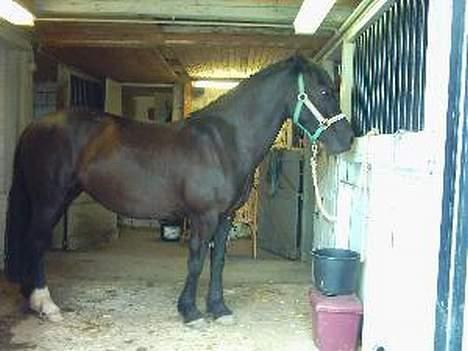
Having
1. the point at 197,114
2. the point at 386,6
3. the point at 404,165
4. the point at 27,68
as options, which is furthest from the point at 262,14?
the point at 27,68

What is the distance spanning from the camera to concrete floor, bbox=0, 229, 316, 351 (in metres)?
3.42

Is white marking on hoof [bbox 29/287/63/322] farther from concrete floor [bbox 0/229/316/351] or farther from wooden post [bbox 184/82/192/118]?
wooden post [bbox 184/82/192/118]

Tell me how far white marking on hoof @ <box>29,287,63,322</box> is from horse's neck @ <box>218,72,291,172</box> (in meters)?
1.50

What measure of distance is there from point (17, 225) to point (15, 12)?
143 cm

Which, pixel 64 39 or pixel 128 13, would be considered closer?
pixel 128 13

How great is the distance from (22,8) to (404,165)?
268 centimetres

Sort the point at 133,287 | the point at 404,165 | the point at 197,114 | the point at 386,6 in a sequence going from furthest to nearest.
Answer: the point at 133,287
the point at 197,114
the point at 386,6
the point at 404,165

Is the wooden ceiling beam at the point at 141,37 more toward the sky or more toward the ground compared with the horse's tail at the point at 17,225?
more toward the sky

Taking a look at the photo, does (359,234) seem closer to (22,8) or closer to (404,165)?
(404,165)

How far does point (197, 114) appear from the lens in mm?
4148

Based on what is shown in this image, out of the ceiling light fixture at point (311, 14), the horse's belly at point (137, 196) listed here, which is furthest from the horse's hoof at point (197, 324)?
the ceiling light fixture at point (311, 14)

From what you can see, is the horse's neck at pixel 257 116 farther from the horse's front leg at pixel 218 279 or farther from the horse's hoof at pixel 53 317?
the horse's hoof at pixel 53 317

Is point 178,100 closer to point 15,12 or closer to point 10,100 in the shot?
point 10,100

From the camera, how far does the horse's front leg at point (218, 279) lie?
3.91m
